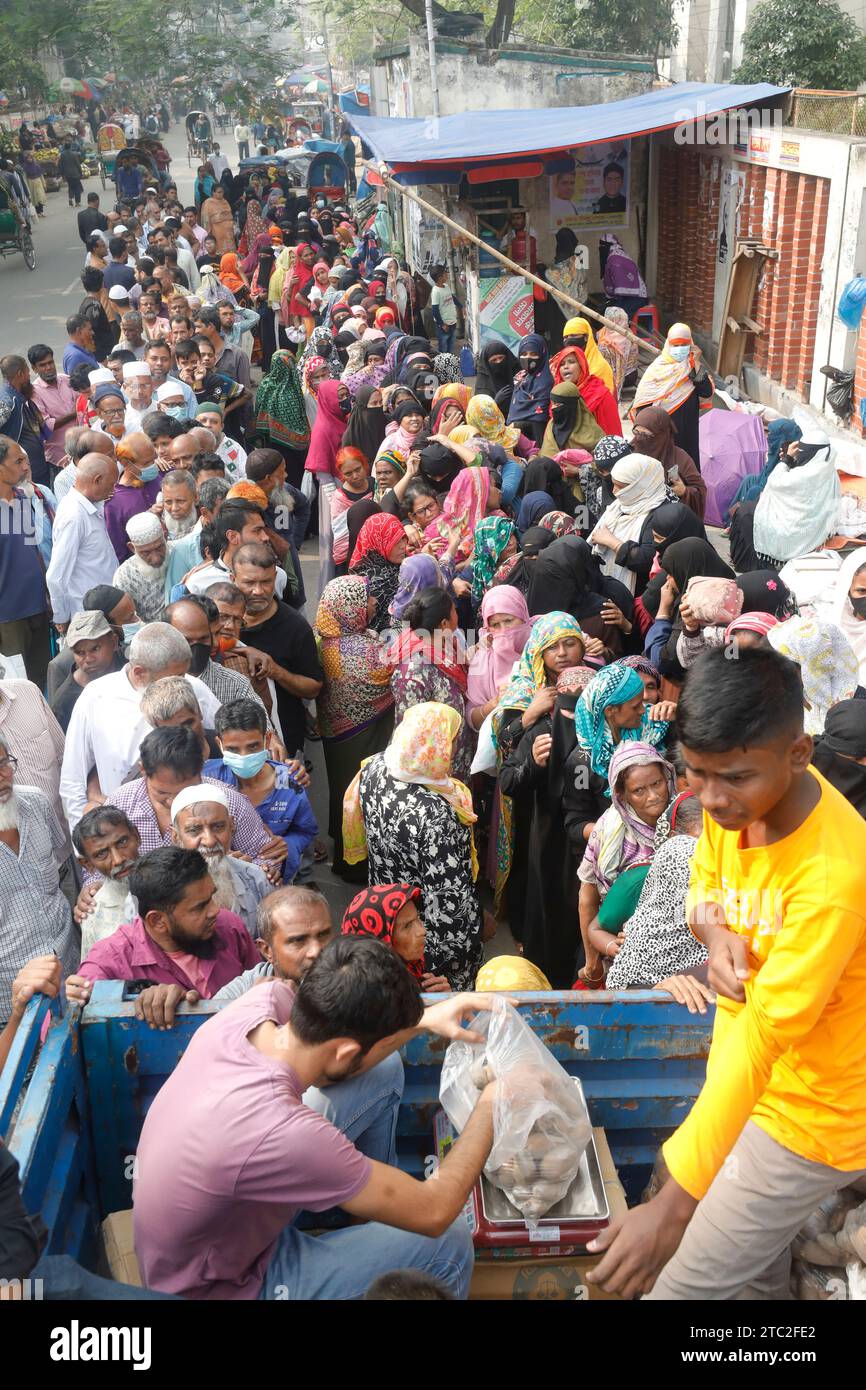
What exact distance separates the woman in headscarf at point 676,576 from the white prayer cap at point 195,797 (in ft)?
7.21

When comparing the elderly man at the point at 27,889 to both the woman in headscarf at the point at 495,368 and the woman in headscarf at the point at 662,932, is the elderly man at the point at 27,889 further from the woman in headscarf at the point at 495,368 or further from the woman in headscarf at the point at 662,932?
the woman in headscarf at the point at 495,368

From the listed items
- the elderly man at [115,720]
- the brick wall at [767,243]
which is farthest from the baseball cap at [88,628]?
the brick wall at [767,243]

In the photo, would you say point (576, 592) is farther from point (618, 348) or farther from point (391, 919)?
point (618, 348)

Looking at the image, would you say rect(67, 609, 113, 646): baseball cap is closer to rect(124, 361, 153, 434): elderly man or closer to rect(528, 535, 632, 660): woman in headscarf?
rect(528, 535, 632, 660): woman in headscarf

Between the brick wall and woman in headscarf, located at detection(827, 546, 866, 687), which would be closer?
woman in headscarf, located at detection(827, 546, 866, 687)

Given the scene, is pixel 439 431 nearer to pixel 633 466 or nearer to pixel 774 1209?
pixel 633 466

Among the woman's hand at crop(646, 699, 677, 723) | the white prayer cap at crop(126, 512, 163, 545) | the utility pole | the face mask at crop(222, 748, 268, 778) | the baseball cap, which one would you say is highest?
the utility pole

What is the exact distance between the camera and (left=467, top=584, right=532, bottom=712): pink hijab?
4953 millimetres

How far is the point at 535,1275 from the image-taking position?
260 centimetres

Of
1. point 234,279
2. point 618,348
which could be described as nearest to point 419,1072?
point 618,348

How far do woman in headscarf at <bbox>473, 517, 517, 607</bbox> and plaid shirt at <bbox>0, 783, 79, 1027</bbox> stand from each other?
8.99 ft

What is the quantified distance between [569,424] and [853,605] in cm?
339

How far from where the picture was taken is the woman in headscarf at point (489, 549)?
5.88 meters

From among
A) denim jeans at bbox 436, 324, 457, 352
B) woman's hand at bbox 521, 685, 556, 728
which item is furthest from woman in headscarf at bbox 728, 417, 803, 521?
denim jeans at bbox 436, 324, 457, 352
